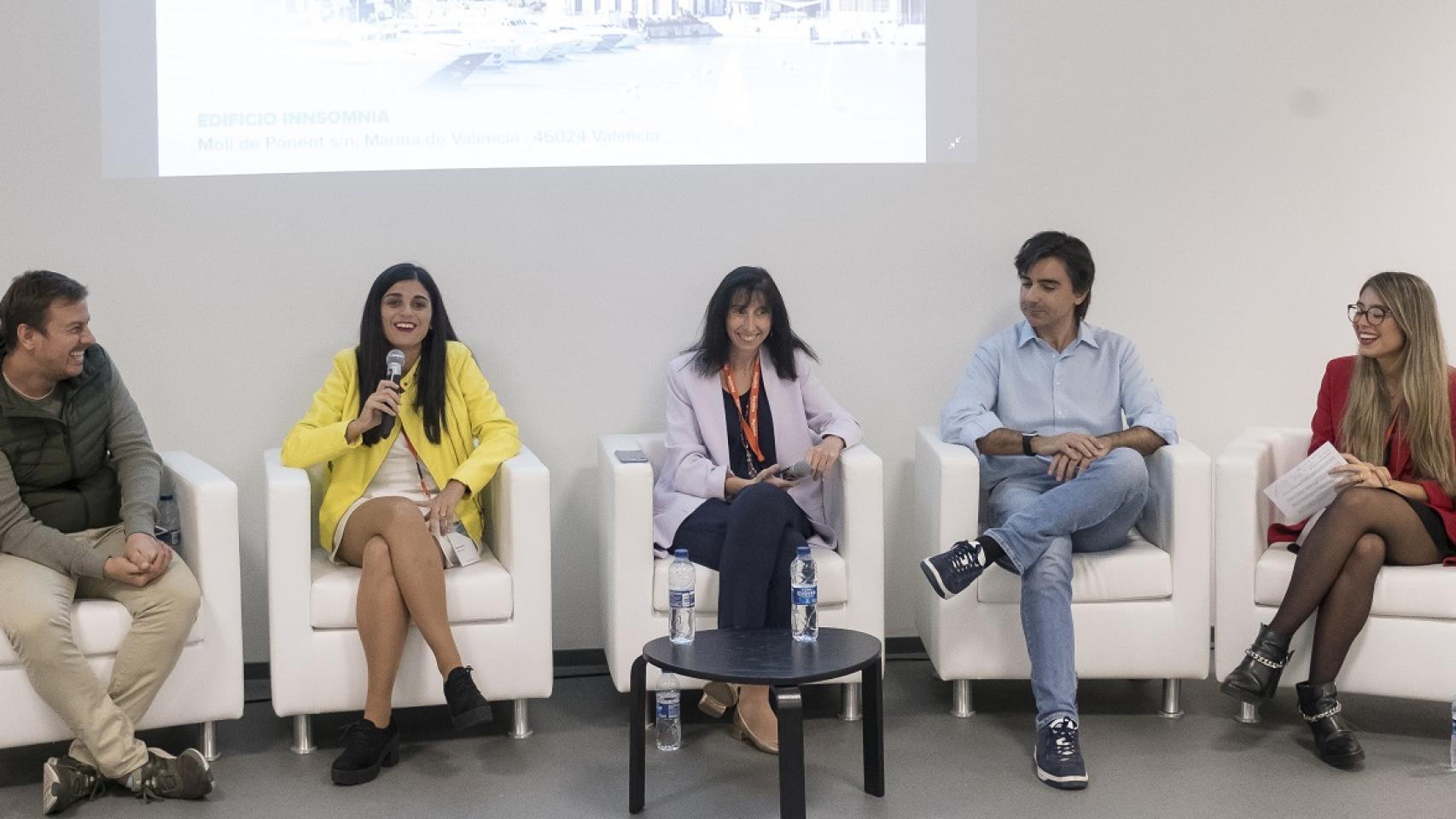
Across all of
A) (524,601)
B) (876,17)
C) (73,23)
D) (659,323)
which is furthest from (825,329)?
(73,23)

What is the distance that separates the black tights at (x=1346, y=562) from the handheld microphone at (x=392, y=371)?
2.39 metres

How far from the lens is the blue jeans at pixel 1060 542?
12.3ft

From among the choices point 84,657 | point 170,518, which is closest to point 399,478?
point 170,518

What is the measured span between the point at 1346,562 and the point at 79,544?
125 inches

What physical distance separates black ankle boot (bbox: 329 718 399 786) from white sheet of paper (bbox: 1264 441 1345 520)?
2.41 metres

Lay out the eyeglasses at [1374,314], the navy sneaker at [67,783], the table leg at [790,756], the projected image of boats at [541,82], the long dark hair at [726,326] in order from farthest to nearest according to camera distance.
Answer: the projected image of boats at [541,82] → the long dark hair at [726,326] → the eyeglasses at [1374,314] → the navy sneaker at [67,783] → the table leg at [790,756]

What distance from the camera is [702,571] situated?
4.00 meters

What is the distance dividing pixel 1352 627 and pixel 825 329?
1.77 meters

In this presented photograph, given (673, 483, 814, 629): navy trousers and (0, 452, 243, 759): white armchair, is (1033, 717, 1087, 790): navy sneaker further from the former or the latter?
(0, 452, 243, 759): white armchair

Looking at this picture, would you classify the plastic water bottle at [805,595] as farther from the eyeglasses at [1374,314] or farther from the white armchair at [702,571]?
the eyeglasses at [1374,314]

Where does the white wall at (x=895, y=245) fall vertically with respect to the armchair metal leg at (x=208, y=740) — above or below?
above

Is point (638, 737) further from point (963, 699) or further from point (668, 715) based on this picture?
point (963, 699)

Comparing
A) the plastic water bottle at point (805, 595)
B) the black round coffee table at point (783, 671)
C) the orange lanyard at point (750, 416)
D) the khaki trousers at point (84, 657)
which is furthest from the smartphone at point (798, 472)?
the khaki trousers at point (84, 657)

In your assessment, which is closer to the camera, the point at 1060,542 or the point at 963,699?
the point at 1060,542
